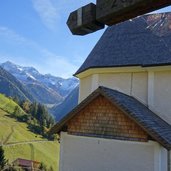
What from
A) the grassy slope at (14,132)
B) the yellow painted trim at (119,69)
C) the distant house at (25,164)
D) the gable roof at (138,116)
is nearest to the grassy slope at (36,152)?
the grassy slope at (14,132)

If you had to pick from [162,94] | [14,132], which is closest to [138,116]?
[162,94]

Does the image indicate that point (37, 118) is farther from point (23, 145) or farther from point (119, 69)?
point (119, 69)

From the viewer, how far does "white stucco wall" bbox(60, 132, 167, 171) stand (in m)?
12.1

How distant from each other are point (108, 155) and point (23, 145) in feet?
276

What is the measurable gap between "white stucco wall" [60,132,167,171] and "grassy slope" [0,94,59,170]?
222 feet

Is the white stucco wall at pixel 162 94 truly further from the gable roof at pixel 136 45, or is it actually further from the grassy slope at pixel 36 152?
the grassy slope at pixel 36 152

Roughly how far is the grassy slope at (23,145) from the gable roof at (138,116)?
6868 cm

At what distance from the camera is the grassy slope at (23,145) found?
286ft

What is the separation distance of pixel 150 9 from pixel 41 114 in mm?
122016

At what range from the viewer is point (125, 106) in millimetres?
12766

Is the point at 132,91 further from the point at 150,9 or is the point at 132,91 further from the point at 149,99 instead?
the point at 150,9

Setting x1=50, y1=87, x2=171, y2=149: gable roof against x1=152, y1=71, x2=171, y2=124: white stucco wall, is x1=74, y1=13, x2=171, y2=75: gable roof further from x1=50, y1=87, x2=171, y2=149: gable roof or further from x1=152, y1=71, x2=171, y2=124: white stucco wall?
x1=50, y1=87, x2=171, y2=149: gable roof

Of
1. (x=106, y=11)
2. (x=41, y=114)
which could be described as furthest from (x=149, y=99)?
(x=41, y=114)

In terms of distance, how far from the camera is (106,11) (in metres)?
3.13
